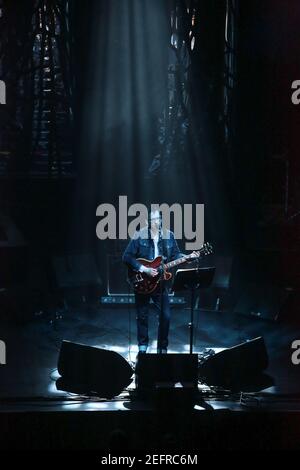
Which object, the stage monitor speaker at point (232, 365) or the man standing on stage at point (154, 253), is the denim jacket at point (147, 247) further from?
the stage monitor speaker at point (232, 365)

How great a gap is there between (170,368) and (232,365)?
2.61 feet

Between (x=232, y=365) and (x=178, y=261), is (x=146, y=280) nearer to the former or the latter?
(x=178, y=261)

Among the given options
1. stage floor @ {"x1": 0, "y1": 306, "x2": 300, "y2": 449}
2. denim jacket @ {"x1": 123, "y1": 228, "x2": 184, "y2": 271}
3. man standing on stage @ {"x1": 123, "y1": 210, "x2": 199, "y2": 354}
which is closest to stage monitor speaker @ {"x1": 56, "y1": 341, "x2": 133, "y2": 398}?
stage floor @ {"x1": 0, "y1": 306, "x2": 300, "y2": 449}

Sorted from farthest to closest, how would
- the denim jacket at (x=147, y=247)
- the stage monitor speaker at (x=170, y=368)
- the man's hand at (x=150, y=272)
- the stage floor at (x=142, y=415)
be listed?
the denim jacket at (x=147, y=247) → the man's hand at (x=150, y=272) → the stage monitor speaker at (x=170, y=368) → the stage floor at (x=142, y=415)

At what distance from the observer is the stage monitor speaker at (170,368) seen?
6.21 meters

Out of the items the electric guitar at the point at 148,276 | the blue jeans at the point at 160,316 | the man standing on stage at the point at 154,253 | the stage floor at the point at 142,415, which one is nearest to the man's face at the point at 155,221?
the man standing on stage at the point at 154,253

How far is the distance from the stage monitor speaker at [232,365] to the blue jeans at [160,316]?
860 millimetres

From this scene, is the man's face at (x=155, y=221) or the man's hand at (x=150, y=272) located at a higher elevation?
the man's face at (x=155, y=221)

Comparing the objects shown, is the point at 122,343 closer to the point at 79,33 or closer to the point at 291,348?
the point at 291,348

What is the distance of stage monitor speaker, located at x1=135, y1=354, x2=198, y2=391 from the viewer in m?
6.21

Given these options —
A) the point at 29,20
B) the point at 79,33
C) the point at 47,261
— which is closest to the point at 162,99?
the point at 79,33

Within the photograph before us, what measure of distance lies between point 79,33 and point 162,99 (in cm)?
184

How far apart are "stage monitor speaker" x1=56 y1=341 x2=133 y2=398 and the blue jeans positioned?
1051 millimetres

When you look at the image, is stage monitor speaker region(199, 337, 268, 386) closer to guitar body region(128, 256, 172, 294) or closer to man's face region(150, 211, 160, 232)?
guitar body region(128, 256, 172, 294)
